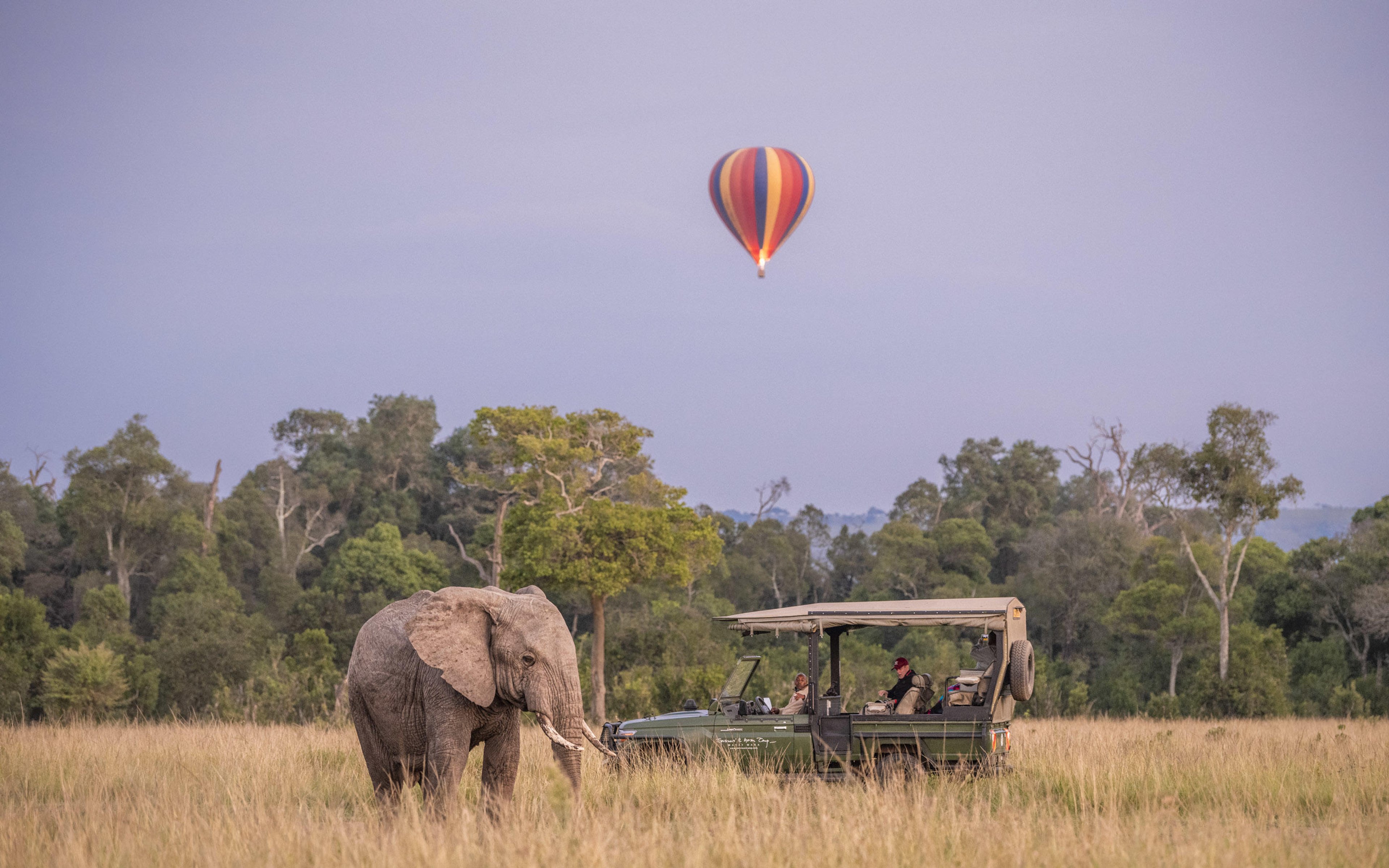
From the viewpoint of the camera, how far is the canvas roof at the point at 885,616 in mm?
12047

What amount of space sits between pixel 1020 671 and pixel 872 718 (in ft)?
5.02

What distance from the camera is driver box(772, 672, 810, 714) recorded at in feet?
42.7

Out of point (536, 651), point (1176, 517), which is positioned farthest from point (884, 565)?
point (536, 651)

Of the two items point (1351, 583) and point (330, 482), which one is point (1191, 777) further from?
point (330, 482)

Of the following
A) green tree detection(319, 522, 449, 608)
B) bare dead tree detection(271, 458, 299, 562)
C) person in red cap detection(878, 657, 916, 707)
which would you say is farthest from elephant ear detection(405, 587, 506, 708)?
bare dead tree detection(271, 458, 299, 562)

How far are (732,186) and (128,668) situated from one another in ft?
80.4

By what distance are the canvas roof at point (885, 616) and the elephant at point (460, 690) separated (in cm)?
323

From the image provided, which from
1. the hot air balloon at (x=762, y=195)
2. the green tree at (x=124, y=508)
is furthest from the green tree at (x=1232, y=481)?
the green tree at (x=124, y=508)

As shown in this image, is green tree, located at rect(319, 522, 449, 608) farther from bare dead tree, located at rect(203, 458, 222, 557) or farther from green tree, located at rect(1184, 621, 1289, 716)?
green tree, located at rect(1184, 621, 1289, 716)

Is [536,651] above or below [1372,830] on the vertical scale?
above

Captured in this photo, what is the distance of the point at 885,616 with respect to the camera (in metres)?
12.6

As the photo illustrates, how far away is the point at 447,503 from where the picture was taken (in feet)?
243

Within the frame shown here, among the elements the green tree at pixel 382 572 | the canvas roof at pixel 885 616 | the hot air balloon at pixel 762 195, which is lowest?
the canvas roof at pixel 885 616

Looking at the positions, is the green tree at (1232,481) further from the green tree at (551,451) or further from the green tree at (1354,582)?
the green tree at (551,451)
